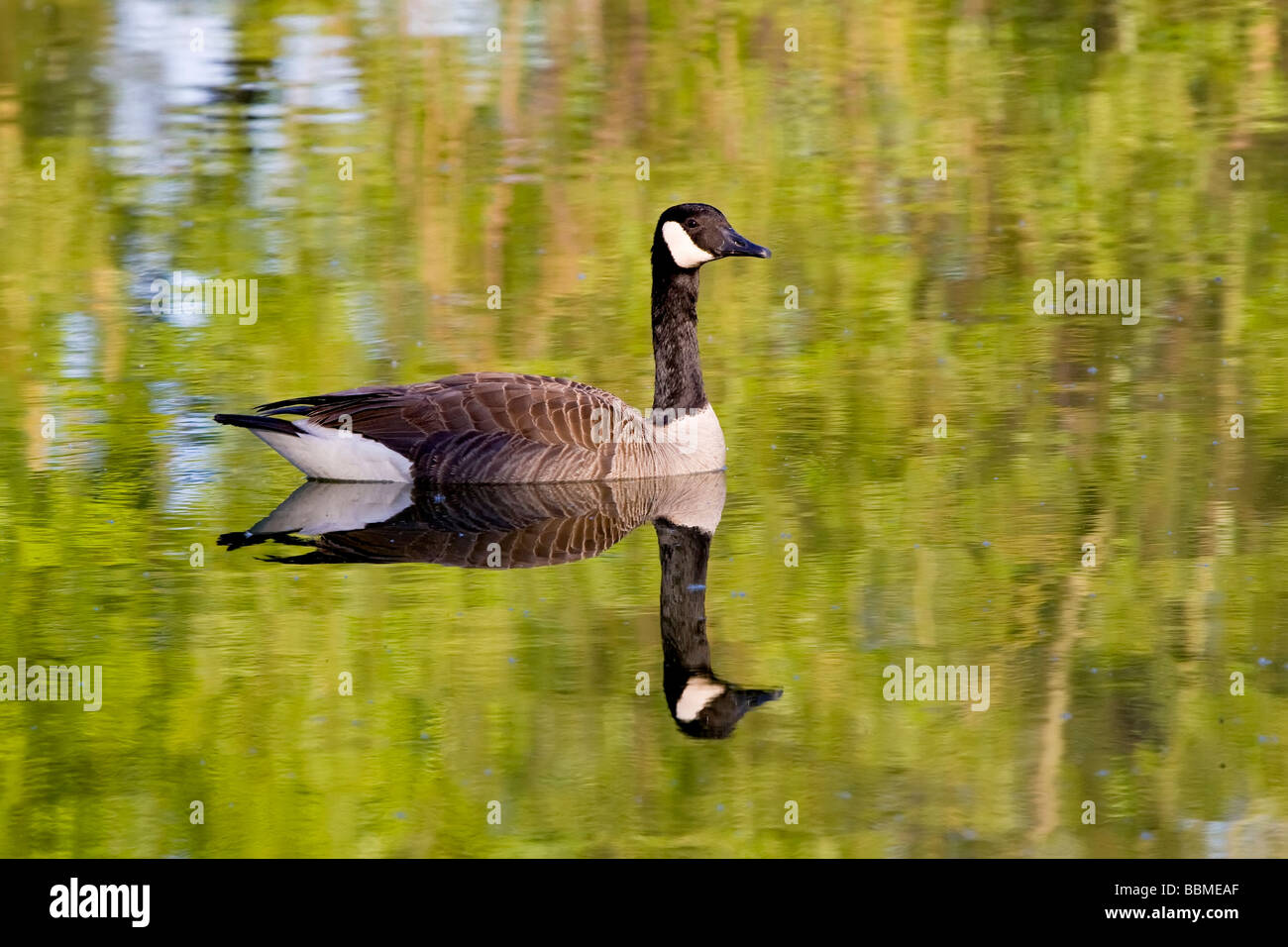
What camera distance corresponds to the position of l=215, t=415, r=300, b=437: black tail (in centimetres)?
1192

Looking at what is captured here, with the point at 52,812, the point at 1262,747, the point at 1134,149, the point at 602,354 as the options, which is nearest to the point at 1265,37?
the point at 1134,149

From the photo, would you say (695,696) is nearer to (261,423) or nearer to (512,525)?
(512,525)

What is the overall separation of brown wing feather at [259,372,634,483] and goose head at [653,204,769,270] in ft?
4.17

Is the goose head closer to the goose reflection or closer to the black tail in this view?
the goose reflection

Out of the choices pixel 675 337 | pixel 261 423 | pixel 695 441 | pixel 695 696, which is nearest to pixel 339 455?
pixel 261 423

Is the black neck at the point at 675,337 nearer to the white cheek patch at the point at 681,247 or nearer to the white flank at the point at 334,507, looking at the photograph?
the white cheek patch at the point at 681,247

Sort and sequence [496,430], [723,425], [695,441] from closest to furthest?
[496,430], [695,441], [723,425]

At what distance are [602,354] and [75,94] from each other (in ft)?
44.9

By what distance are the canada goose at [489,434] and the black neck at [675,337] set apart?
0.43 ft

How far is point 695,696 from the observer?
894 centimetres

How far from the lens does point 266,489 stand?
12.5m

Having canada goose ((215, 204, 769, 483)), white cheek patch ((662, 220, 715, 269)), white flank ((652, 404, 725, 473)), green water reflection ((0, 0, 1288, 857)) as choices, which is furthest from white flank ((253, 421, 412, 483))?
white cheek patch ((662, 220, 715, 269))

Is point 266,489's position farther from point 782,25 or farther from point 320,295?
point 782,25

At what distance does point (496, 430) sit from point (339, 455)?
1.02m
